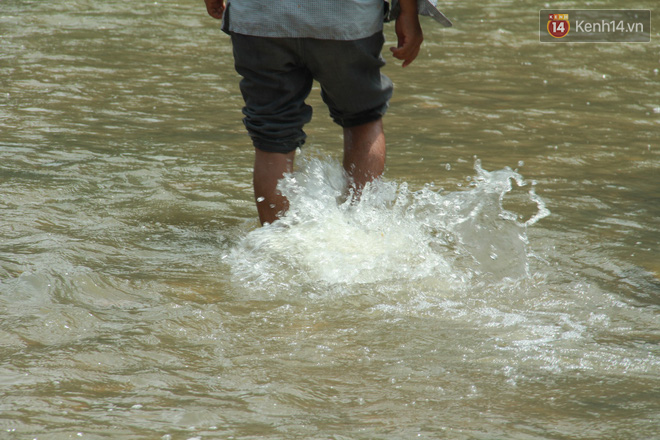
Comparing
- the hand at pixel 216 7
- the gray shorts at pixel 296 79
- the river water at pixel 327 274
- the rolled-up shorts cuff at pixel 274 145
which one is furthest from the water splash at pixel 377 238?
the hand at pixel 216 7

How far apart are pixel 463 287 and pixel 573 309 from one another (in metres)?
0.37

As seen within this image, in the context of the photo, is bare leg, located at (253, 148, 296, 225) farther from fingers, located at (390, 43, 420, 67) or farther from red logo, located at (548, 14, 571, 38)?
red logo, located at (548, 14, 571, 38)

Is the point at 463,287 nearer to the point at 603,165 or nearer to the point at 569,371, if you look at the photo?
the point at 569,371

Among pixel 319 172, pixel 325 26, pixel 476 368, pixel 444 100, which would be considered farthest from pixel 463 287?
pixel 444 100

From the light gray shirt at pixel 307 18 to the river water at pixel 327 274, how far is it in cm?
57

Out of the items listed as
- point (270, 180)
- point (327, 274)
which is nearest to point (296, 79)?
point (270, 180)

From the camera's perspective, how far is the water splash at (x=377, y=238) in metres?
2.83

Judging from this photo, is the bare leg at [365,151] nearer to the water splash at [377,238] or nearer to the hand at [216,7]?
Answer: the water splash at [377,238]

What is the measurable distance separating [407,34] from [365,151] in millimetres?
479

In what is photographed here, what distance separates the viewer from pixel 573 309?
102 inches

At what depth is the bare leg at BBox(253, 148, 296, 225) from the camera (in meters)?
3.00

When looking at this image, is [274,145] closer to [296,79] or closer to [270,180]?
[270,180]

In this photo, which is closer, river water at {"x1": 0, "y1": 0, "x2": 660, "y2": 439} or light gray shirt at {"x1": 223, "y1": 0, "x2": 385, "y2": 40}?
river water at {"x1": 0, "y1": 0, "x2": 660, "y2": 439}

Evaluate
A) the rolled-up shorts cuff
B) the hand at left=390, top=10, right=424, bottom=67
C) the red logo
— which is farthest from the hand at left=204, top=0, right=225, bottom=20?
the red logo
